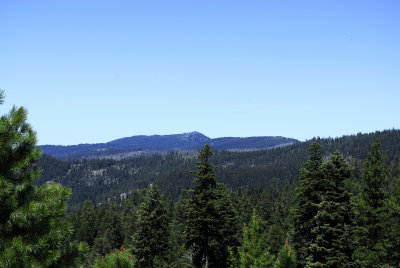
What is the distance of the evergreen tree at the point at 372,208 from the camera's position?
29.3 metres

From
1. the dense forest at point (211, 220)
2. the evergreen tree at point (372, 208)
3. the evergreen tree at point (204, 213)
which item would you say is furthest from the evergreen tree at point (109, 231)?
the evergreen tree at point (372, 208)

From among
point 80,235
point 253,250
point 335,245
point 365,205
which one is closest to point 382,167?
point 365,205

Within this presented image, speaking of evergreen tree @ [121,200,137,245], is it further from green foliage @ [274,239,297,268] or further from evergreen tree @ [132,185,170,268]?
green foliage @ [274,239,297,268]

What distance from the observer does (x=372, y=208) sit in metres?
29.7

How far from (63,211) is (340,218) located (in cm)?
2103

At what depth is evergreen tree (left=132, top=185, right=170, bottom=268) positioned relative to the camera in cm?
4003

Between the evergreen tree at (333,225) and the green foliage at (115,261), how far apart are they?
17455 millimetres

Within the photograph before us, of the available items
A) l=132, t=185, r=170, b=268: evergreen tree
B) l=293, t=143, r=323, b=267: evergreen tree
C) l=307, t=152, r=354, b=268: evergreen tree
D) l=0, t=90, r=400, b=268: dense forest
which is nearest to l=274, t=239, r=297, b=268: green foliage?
l=0, t=90, r=400, b=268: dense forest

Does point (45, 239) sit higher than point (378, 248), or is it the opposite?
point (45, 239)

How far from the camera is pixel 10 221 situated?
345 inches

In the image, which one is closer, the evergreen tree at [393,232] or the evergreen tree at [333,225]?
the evergreen tree at [333,225]

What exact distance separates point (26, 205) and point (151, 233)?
107ft

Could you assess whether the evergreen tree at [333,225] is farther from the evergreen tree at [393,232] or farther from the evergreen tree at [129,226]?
the evergreen tree at [129,226]

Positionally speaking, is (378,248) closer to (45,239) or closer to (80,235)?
(45,239)
